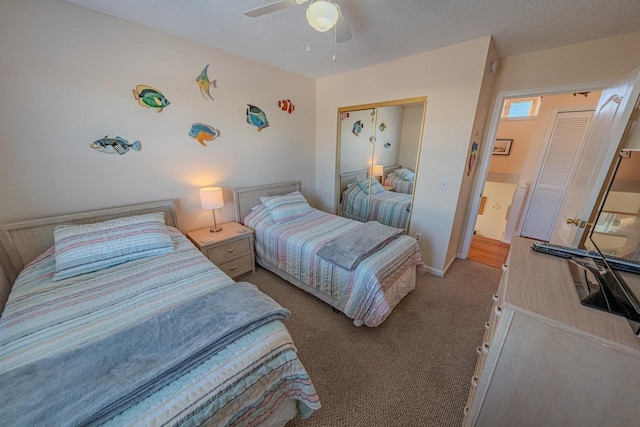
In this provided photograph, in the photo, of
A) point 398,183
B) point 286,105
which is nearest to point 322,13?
point 286,105

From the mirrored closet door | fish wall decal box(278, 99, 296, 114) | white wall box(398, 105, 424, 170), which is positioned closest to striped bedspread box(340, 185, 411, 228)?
the mirrored closet door

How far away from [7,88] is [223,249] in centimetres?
181

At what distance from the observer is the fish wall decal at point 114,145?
72.2 inches

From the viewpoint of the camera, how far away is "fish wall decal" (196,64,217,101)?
224 centimetres

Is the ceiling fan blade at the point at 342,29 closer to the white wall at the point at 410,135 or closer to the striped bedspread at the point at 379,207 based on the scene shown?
the white wall at the point at 410,135

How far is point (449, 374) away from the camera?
5.07 ft

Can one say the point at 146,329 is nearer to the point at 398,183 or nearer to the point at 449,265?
the point at 398,183

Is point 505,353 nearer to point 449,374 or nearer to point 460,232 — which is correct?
point 449,374

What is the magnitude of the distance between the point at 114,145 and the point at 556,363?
301 centimetres

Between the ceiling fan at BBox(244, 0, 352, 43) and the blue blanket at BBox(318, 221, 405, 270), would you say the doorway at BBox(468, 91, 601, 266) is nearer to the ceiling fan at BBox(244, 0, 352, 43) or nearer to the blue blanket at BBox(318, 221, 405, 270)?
the blue blanket at BBox(318, 221, 405, 270)

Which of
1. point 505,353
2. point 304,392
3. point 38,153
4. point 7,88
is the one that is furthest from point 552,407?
point 7,88

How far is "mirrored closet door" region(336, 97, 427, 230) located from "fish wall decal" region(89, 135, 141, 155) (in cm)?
236

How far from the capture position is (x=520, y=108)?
13.9 feet

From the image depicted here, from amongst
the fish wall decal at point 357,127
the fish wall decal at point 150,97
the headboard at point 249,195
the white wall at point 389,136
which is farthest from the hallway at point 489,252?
the fish wall decal at point 150,97
